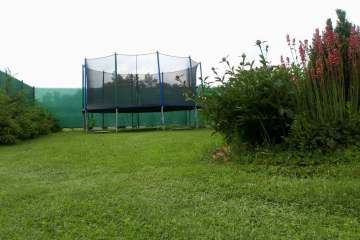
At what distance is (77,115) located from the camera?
16.1 m

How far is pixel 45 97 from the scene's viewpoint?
1603cm

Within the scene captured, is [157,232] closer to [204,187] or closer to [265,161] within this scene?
[204,187]

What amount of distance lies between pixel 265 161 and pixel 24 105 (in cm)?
863

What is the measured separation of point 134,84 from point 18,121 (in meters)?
4.22

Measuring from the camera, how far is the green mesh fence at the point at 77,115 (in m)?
15.9

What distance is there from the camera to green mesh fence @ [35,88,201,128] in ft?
52.2

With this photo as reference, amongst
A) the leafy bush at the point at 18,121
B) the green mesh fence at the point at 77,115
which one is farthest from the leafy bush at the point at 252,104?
the green mesh fence at the point at 77,115

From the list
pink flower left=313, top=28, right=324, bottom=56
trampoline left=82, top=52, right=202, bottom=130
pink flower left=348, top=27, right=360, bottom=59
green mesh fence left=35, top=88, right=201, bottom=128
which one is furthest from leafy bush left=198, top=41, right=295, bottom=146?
green mesh fence left=35, top=88, right=201, bottom=128

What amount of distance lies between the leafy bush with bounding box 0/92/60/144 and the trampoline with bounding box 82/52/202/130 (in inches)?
74.0

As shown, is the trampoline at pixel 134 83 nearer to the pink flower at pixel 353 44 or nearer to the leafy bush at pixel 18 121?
the leafy bush at pixel 18 121

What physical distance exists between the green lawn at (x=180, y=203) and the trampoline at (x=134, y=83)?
26.7ft

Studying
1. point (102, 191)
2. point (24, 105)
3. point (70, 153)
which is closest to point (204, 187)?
point (102, 191)

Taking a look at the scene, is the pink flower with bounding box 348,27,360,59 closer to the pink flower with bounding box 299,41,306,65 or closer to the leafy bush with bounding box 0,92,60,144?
the pink flower with bounding box 299,41,306,65

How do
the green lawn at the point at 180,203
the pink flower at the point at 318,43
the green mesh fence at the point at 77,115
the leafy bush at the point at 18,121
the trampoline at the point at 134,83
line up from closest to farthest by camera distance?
the green lawn at the point at 180,203, the pink flower at the point at 318,43, the leafy bush at the point at 18,121, the trampoline at the point at 134,83, the green mesh fence at the point at 77,115
